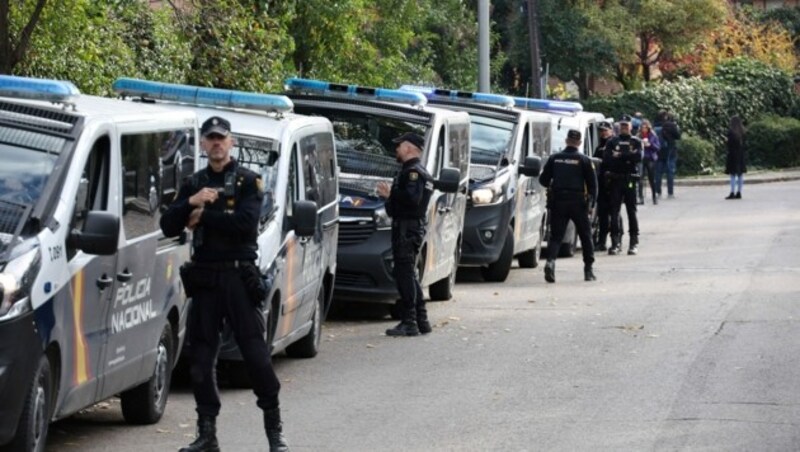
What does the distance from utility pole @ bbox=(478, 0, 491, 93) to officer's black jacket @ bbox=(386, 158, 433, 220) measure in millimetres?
15219

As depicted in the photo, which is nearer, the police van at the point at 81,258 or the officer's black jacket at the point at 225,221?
the police van at the point at 81,258

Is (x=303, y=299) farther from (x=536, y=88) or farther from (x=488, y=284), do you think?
(x=536, y=88)

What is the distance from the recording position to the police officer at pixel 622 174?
25.0 metres

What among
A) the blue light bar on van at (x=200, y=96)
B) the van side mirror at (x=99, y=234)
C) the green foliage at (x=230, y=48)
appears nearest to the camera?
the van side mirror at (x=99, y=234)

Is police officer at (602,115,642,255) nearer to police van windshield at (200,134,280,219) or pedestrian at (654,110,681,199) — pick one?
pedestrian at (654,110,681,199)

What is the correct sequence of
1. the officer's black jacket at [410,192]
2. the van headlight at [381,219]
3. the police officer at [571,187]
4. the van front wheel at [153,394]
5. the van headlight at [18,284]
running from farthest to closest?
1. the police officer at [571,187]
2. the van headlight at [381,219]
3. the officer's black jacket at [410,192]
4. the van front wheel at [153,394]
5. the van headlight at [18,284]

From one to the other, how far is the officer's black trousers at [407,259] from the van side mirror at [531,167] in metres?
5.29

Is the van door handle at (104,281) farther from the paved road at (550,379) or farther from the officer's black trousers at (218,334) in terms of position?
the paved road at (550,379)

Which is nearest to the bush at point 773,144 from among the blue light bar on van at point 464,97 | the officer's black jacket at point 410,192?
the blue light bar on van at point 464,97

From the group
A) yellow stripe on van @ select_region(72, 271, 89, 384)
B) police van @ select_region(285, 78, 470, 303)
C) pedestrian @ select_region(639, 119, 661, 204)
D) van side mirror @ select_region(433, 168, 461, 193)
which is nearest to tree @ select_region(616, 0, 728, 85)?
pedestrian @ select_region(639, 119, 661, 204)

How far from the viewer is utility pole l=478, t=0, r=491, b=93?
3042 cm

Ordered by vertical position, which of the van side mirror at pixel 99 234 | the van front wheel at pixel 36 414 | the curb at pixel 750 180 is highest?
the van side mirror at pixel 99 234

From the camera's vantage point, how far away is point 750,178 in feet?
154

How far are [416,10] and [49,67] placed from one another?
17.0m
